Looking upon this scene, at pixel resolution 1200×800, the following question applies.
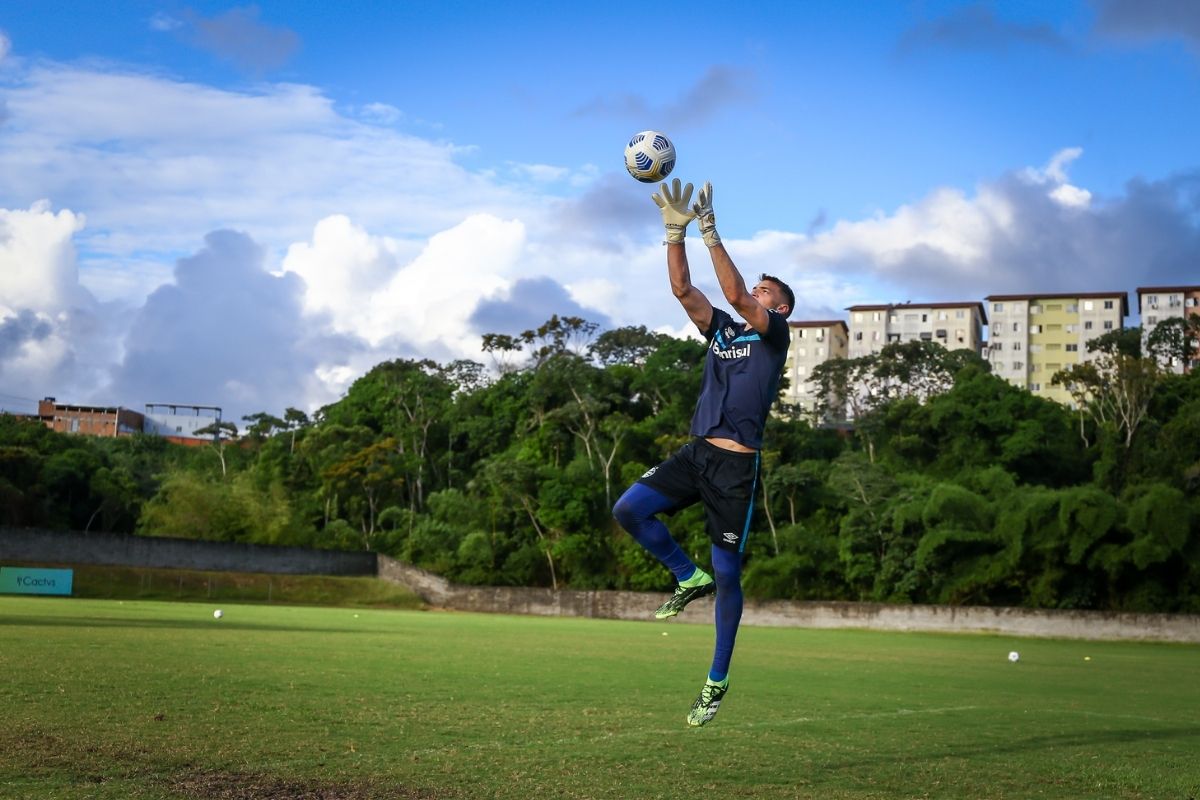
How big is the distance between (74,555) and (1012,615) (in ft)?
131

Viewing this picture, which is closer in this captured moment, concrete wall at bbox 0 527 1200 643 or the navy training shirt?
the navy training shirt

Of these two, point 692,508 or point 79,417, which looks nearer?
point 692,508

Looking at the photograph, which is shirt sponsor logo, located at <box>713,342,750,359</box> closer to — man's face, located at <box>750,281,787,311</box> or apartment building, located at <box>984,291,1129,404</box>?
man's face, located at <box>750,281,787,311</box>

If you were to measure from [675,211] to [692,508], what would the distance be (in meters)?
50.6

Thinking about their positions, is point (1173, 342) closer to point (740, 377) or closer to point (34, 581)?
point (34, 581)

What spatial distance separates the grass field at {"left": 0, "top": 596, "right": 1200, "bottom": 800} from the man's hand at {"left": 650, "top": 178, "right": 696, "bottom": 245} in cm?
363

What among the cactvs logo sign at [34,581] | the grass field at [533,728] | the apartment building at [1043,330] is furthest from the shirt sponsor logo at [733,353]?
the apartment building at [1043,330]

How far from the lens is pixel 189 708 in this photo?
10.5 meters

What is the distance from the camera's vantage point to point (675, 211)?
26.1 feet

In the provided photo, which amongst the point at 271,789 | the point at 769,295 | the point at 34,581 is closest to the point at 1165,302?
the point at 34,581

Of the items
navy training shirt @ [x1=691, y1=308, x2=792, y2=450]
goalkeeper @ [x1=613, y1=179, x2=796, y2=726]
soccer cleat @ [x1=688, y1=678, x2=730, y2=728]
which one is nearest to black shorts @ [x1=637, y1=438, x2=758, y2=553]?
goalkeeper @ [x1=613, y1=179, x2=796, y2=726]

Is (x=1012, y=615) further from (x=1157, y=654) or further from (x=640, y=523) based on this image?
(x=640, y=523)

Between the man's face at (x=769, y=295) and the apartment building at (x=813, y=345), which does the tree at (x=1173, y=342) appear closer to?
the apartment building at (x=813, y=345)

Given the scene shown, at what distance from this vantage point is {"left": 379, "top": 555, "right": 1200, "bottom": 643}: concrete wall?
43156 millimetres
